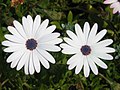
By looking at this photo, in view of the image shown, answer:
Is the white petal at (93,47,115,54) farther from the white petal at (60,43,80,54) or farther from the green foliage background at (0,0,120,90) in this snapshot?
the green foliage background at (0,0,120,90)

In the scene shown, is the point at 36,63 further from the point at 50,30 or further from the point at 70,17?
the point at 70,17

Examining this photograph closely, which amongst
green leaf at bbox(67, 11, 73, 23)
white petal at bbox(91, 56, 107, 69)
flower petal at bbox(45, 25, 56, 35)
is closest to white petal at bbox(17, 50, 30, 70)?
flower petal at bbox(45, 25, 56, 35)

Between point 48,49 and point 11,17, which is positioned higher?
point 11,17

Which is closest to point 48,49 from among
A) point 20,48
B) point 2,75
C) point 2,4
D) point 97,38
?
point 20,48

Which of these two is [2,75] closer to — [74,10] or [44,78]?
[44,78]

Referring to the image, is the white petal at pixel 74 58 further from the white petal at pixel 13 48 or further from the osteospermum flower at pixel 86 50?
the white petal at pixel 13 48

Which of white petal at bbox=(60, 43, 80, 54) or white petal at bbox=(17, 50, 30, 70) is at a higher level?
white petal at bbox=(17, 50, 30, 70)
